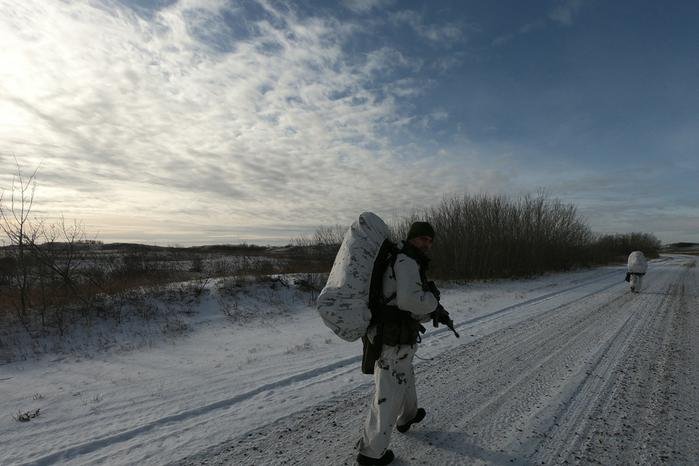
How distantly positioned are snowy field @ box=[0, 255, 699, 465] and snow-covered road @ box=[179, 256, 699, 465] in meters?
0.02

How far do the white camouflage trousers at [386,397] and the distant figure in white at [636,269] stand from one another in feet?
45.0

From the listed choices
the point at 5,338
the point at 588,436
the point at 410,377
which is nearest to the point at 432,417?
the point at 410,377

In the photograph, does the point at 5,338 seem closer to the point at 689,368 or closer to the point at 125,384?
the point at 125,384

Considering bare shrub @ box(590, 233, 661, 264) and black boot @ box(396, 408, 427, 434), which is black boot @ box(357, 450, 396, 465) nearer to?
black boot @ box(396, 408, 427, 434)

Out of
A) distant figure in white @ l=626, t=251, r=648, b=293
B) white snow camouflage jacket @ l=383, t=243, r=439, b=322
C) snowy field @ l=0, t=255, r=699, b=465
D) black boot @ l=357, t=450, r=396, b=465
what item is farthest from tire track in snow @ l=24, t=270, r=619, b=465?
distant figure in white @ l=626, t=251, r=648, b=293

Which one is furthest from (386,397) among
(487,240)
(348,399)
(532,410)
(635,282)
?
(487,240)

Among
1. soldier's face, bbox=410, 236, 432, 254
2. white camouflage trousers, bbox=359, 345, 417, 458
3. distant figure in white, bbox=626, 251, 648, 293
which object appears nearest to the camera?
white camouflage trousers, bbox=359, 345, 417, 458

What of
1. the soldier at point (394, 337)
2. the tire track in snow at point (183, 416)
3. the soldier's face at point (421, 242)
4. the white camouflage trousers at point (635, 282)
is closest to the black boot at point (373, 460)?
the soldier at point (394, 337)

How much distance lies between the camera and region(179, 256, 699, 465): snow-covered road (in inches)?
121

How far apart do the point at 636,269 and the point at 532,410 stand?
1251 cm

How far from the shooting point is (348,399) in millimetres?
4246

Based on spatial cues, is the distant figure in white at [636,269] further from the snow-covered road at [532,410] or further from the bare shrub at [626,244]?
the bare shrub at [626,244]

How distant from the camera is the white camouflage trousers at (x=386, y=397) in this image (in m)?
2.83

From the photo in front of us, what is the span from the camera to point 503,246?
74.0 feet
